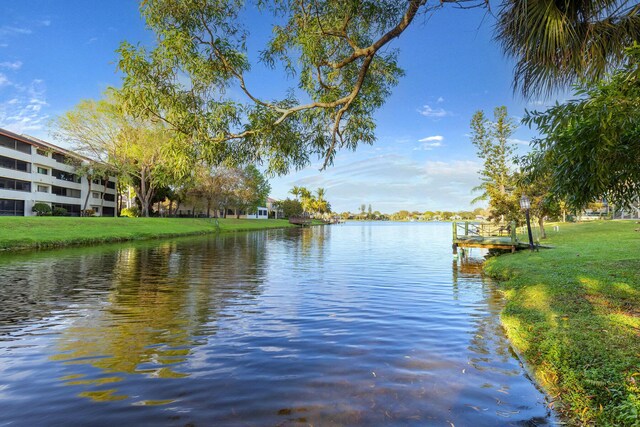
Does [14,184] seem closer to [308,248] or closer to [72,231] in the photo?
[72,231]

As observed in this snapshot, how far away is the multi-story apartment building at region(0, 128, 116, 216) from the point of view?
50875 millimetres

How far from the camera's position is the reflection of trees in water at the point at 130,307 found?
6594 millimetres

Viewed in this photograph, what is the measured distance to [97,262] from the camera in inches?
806

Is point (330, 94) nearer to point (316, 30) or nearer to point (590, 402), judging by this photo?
point (316, 30)

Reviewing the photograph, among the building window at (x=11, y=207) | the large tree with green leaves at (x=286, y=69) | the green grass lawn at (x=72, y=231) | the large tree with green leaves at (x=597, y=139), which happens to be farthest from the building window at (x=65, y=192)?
the large tree with green leaves at (x=597, y=139)

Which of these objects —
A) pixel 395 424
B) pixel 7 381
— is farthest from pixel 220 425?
pixel 7 381

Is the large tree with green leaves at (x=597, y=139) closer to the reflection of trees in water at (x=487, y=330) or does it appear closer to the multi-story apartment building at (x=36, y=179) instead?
the reflection of trees in water at (x=487, y=330)

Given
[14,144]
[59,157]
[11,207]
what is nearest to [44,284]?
[11,207]

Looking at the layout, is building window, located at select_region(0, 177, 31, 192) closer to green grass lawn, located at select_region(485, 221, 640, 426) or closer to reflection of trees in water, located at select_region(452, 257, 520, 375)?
reflection of trees in water, located at select_region(452, 257, 520, 375)

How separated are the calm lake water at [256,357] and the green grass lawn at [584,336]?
1.32 ft

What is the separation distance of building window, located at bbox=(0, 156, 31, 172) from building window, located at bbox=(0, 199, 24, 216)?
4599 mm

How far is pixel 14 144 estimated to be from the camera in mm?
52375

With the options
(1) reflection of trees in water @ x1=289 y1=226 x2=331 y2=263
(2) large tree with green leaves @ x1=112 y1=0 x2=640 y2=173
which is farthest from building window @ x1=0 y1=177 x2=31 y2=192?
(2) large tree with green leaves @ x1=112 y1=0 x2=640 y2=173

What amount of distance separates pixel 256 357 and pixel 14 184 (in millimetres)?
61973
